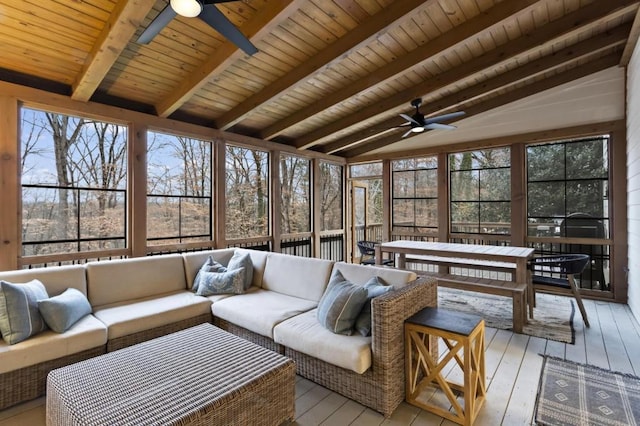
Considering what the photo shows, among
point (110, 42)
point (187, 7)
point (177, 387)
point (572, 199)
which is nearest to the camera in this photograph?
point (177, 387)

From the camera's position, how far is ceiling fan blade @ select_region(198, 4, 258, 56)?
204 cm

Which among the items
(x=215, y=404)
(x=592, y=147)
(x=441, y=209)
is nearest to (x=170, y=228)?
(x=215, y=404)

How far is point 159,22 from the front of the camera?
2184mm

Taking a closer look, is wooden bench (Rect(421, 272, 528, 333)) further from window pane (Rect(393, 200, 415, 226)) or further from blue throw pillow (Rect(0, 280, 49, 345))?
blue throw pillow (Rect(0, 280, 49, 345))

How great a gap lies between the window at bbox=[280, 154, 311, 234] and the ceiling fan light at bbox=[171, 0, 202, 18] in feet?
13.2

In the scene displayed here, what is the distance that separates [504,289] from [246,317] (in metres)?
2.79

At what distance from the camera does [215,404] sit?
5.07 feet

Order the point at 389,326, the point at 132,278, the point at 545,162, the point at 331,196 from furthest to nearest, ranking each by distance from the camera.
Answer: the point at 331,196 < the point at 545,162 < the point at 132,278 < the point at 389,326

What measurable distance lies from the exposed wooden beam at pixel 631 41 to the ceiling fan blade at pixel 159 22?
4508mm

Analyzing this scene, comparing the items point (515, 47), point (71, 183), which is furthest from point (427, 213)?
point (71, 183)

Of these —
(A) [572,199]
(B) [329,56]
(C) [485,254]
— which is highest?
(B) [329,56]

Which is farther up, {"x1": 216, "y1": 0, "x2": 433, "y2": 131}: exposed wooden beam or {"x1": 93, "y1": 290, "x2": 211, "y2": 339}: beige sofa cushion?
{"x1": 216, "y1": 0, "x2": 433, "y2": 131}: exposed wooden beam

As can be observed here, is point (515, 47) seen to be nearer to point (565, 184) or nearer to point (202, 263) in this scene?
point (565, 184)

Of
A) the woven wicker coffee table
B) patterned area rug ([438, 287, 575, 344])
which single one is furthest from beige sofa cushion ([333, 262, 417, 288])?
patterned area rug ([438, 287, 575, 344])
